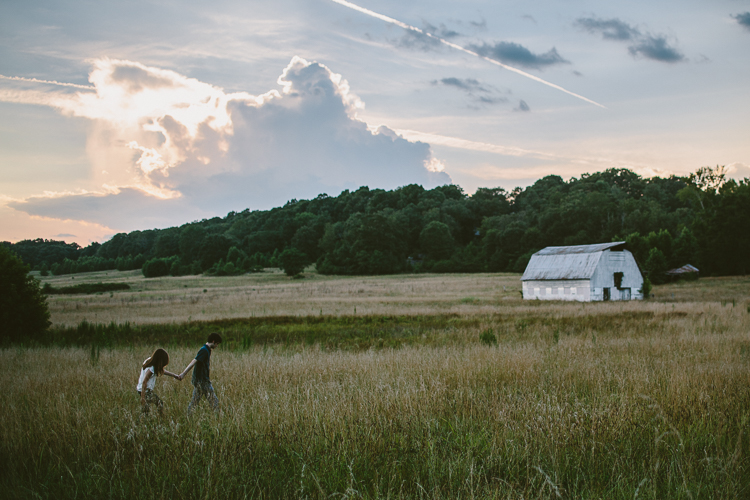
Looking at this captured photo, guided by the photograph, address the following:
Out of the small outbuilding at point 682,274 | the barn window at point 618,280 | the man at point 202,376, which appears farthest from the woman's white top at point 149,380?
the small outbuilding at point 682,274

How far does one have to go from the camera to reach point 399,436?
521cm

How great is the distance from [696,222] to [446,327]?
7230cm

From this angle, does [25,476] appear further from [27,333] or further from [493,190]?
[493,190]

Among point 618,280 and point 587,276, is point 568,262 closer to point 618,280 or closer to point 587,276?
point 587,276

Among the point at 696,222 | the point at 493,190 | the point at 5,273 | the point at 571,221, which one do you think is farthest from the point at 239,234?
the point at 5,273

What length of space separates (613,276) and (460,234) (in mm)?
87123

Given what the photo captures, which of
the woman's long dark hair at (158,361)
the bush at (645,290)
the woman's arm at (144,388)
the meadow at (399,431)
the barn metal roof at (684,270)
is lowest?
the bush at (645,290)

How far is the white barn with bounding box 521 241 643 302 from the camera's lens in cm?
4162

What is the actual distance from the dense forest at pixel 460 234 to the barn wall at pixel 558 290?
75.1ft

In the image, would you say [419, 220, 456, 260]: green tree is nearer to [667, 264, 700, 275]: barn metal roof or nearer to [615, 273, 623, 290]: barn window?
[667, 264, 700, 275]: barn metal roof

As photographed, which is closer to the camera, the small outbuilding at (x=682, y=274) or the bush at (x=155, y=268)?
the small outbuilding at (x=682, y=274)

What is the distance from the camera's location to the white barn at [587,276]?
41625 millimetres

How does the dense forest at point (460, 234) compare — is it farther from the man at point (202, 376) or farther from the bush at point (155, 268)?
the man at point (202, 376)

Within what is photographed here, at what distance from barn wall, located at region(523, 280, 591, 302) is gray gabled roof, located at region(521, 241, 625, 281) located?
0.52m
